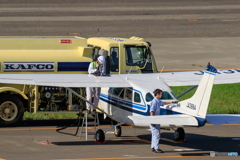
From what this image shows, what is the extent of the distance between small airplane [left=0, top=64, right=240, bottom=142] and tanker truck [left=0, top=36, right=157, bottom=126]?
181 cm

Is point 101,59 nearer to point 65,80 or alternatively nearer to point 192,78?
point 65,80

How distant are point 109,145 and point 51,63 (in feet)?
12.7

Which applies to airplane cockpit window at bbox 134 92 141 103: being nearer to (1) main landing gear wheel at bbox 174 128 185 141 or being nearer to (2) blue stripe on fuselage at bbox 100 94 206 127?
(2) blue stripe on fuselage at bbox 100 94 206 127

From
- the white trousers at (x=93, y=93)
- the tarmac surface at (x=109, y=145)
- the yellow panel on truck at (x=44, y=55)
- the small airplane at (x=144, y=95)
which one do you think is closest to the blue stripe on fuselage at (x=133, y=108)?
the small airplane at (x=144, y=95)

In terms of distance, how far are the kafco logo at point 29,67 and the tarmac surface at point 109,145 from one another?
1.86m

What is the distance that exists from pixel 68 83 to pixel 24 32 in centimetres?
2009

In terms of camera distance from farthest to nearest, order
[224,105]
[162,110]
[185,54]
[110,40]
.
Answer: [185,54]
[224,105]
[110,40]
[162,110]

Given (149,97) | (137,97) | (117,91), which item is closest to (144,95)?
(149,97)

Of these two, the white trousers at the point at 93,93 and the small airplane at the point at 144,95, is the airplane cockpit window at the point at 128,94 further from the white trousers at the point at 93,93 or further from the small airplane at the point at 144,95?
the white trousers at the point at 93,93

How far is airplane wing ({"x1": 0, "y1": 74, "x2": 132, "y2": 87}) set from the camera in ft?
48.7

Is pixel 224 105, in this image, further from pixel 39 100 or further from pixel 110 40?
pixel 39 100

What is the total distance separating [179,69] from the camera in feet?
88.7

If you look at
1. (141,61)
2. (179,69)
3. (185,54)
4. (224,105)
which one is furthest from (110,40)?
(185,54)

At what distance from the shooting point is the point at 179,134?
16078 millimetres
